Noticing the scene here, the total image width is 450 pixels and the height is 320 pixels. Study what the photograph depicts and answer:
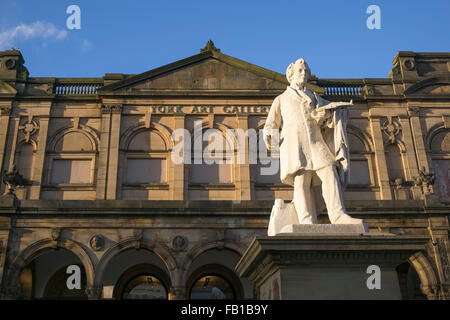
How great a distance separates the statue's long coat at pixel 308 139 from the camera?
699 centimetres

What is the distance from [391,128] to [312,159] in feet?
67.2

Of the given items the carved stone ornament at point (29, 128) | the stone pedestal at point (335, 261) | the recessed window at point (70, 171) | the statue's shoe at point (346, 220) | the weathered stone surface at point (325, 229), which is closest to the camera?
the stone pedestal at point (335, 261)

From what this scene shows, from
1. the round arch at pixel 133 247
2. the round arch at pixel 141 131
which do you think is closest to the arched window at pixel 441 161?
the round arch at pixel 141 131

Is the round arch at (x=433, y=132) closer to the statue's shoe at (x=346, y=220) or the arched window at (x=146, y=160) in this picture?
the arched window at (x=146, y=160)

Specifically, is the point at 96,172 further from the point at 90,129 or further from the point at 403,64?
the point at 403,64

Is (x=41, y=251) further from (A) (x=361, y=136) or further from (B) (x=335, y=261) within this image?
(A) (x=361, y=136)

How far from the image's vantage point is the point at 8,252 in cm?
1866

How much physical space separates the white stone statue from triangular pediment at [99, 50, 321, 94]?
1869 cm

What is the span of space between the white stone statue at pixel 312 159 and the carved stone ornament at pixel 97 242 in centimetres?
1315

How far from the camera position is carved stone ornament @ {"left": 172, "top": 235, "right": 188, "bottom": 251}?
62.0 feet

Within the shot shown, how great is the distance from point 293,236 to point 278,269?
47cm

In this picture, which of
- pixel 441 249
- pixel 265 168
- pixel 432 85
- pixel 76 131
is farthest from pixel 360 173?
pixel 76 131

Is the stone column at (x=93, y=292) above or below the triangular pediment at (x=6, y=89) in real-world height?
below

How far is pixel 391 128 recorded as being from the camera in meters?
25.8
